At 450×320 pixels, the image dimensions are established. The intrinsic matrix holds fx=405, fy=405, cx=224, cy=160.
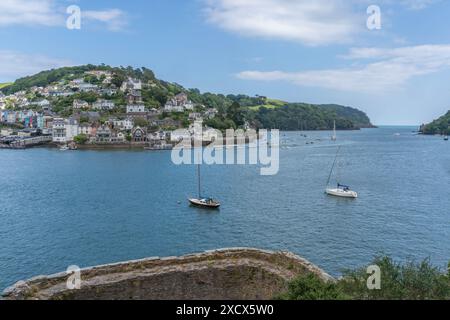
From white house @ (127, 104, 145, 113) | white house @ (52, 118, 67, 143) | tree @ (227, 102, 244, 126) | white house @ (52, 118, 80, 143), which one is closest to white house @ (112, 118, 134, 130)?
white house @ (52, 118, 80, 143)

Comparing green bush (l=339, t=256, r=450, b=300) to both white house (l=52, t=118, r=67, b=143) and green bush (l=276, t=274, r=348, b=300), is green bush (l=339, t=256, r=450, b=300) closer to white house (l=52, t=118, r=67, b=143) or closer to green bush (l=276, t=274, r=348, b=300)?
green bush (l=276, t=274, r=348, b=300)

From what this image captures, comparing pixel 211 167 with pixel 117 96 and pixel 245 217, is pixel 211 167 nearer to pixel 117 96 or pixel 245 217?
pixel 245 217

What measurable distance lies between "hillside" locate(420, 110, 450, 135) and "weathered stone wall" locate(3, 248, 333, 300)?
179099mm

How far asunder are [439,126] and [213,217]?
570ft

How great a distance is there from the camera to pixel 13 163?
71.9m

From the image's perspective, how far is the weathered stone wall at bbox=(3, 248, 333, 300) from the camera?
12523 mm

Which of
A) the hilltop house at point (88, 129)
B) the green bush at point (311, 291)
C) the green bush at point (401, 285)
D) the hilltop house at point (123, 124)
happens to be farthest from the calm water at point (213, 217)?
the hilltop house at point (123, 124)

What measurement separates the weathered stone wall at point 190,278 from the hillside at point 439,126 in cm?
17910

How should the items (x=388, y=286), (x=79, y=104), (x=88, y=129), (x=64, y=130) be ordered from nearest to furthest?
1. (x=388, y=286)
2. (x=88, y=129)
3. (x=64, y=130)
4. (x=79, y=104)

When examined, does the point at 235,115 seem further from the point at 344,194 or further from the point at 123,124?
the point at 344,194

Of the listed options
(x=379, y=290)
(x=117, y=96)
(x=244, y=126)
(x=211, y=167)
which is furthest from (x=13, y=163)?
(x=244, y=126)

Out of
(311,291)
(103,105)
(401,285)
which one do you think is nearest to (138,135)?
(103,105)

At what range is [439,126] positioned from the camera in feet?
583
